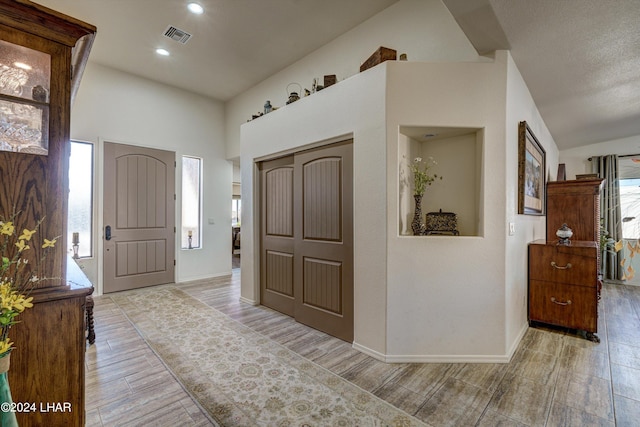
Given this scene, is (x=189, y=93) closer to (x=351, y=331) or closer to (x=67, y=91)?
(x=67, y=91)

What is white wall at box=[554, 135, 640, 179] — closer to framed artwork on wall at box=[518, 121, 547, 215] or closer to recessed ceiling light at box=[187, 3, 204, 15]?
framed artwork on wall at box=[518, 121, 547, 215]

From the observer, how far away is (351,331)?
Answer: 2.89 meters

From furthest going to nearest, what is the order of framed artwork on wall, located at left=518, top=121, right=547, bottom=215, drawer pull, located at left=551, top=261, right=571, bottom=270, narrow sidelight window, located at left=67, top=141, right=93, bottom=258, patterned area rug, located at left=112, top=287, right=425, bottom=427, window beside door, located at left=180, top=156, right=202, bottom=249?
window beside door, located at left=180, top=156, right=202, bottom=249, narrow sidelight window, located at left=67, top=141, right=93, bottom=258, drawer pull, located at left=551, top=261, right=571, bottom=270, framed artwork on wall, located at left=518, top=121, right=547, bottom=215, patterned area rug, located at left=112, top=287, right=425, bottom=427

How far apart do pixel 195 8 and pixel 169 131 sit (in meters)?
2.48

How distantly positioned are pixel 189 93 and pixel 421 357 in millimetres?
5679

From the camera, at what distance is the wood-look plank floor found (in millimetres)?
1884

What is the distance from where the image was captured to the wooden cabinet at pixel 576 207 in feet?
13.1

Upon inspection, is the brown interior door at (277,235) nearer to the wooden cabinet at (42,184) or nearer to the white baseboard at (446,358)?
the white baseboard at (446,358)

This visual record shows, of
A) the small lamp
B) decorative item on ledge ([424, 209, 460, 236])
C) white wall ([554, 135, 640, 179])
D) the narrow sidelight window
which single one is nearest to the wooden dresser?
decorative item on ledge ([424, 209, 460, 236])

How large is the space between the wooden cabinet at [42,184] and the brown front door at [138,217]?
3.72m

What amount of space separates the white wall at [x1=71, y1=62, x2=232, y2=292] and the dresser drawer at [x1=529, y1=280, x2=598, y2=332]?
5.13 meters

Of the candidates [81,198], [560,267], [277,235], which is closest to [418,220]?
[560,267]

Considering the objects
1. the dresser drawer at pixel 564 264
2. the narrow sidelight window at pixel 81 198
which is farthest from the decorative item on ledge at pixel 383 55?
the narrow sidelight window at pixel 81 198

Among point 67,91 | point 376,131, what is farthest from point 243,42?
Result: point 67,91
